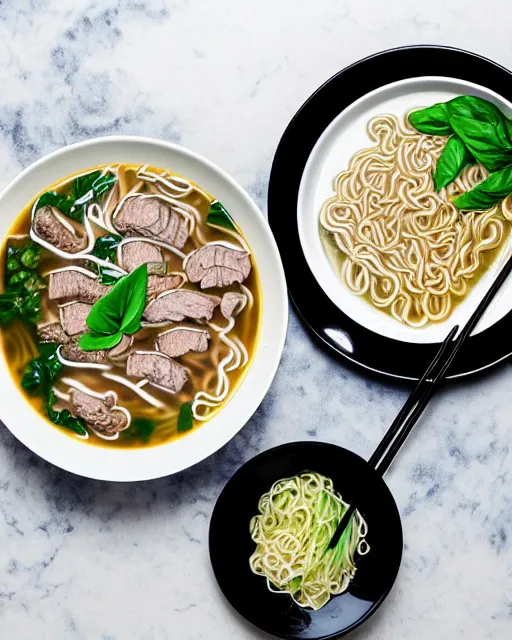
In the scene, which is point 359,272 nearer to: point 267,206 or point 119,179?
point 267,206

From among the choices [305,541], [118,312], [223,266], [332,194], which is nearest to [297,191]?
[332,194]

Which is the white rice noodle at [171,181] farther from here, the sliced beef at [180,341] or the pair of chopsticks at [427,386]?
the pair of chopsticks at [427,386]

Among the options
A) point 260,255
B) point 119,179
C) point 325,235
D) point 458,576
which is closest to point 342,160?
point 325,235

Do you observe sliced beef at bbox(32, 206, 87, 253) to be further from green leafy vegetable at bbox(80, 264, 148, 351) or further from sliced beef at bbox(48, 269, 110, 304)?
green leafy vegetable at bbox(80, 264, 148, 351)

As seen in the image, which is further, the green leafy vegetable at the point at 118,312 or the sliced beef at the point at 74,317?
the sliced beef at the point at 74,317

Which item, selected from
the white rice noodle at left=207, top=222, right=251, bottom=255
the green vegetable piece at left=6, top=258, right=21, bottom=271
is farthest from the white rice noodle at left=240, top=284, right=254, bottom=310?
the green vegetable piece at left=6, top=258, right=21, bottom=271

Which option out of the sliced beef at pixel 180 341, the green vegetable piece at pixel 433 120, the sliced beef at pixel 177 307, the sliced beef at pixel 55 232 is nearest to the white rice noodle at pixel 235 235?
the sliced beef at pixel 177 307

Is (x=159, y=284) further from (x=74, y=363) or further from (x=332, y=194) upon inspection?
(x=332, y=194)
